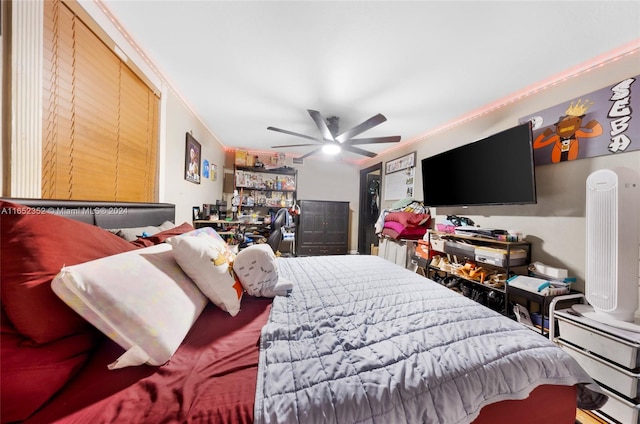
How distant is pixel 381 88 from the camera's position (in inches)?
84.8

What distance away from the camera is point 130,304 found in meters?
0.64

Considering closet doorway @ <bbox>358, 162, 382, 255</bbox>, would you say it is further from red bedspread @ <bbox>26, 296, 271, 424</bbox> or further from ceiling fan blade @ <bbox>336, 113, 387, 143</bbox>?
red bedspread @ <bbox>26, 296, 271, 424</bbox>

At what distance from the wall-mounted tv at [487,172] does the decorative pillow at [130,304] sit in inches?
103

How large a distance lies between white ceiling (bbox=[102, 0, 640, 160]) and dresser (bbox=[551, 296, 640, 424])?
1977 mm

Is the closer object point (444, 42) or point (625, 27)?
point (625, 27)

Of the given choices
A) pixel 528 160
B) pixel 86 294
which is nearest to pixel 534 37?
pixel 528 160

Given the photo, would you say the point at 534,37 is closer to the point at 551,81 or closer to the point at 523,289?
the point at 551,81

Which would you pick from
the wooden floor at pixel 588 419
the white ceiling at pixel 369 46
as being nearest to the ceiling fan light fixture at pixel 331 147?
the white ceiling at pixel 369 46

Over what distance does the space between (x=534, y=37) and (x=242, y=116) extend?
2971mm

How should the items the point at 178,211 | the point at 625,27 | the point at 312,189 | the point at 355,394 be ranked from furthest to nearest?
the point at 312,189
the point at 178,211
the point at 625,27
the point at 355,394

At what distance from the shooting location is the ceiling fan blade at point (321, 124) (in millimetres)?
2244

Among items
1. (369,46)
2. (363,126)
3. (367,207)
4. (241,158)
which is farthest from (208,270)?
(367,207)

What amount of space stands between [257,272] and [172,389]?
0.57m

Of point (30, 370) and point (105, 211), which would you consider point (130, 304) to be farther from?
point (105, 211)
